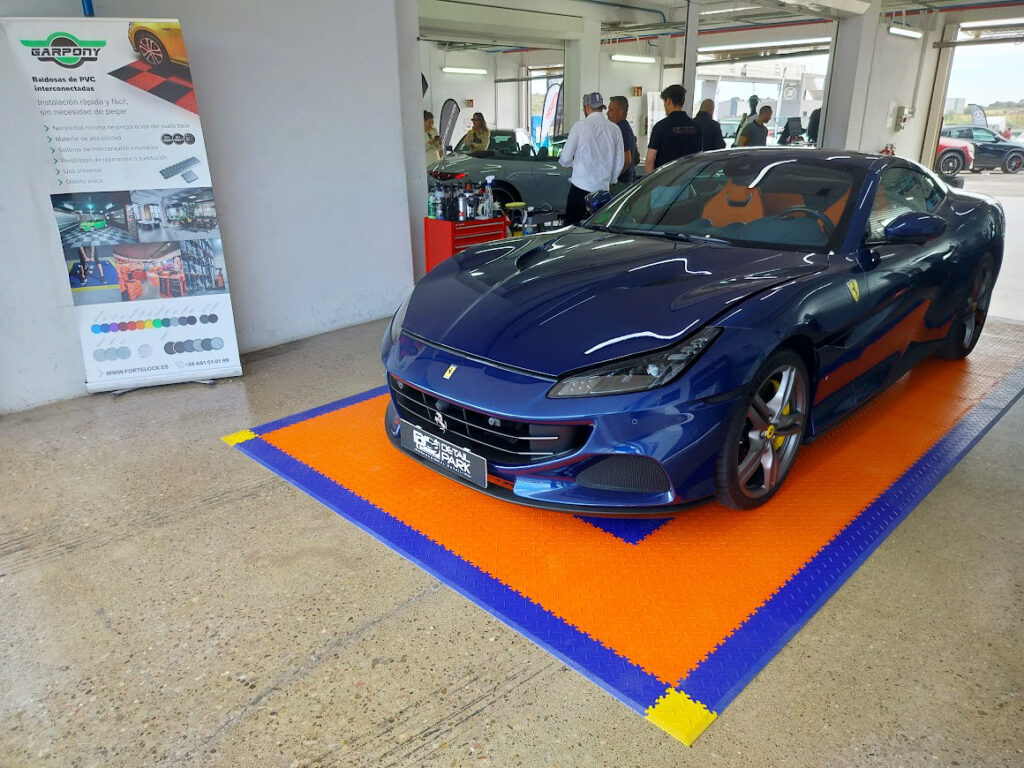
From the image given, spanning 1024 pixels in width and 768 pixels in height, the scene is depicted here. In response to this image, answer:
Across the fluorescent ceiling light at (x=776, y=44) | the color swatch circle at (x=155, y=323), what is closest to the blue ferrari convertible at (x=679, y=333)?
the color swatch circle at (x=155, y=323)

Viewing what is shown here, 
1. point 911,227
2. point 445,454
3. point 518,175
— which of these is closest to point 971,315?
point 911,227

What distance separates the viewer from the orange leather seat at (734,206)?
2.98 meters

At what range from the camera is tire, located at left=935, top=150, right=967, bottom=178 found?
16.2 metres

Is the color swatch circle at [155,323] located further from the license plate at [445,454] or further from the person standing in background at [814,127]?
the person standing in background at [814,127]

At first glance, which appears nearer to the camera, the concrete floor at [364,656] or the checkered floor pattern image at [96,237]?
the concrete floor at [364,656]

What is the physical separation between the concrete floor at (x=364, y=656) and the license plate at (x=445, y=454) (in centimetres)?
35

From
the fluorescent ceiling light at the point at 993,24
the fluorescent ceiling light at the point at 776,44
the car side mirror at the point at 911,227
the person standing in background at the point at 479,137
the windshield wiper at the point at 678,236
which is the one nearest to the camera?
the car side mirror at the point at 911,227

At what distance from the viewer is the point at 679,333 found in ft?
7.16

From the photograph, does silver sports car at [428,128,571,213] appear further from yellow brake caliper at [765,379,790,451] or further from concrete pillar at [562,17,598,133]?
yellow brake caliper at [765,379,790,451]

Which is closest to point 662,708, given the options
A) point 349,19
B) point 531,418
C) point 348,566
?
point 531,418

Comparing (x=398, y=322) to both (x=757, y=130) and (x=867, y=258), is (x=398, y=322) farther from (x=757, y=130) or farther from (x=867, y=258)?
(x=757, y=130)

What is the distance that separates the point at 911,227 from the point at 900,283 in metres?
0.25

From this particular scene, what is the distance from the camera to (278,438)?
10.8ft

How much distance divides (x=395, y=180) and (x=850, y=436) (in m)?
3.44
